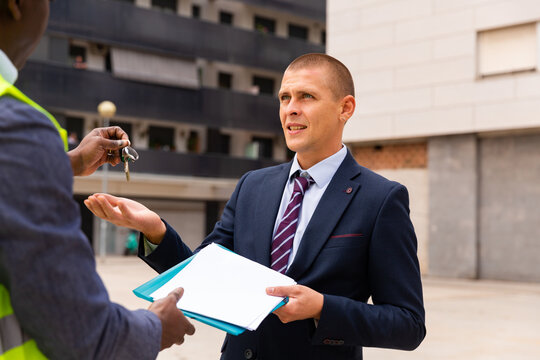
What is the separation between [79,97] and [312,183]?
92.5ft

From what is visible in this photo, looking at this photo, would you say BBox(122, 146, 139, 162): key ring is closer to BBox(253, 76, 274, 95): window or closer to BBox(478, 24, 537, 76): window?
BBox(478, 24, 537, 76): window

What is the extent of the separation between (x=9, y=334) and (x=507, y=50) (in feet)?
67.9

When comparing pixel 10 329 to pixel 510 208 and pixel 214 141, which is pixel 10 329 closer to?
pixel 510 208

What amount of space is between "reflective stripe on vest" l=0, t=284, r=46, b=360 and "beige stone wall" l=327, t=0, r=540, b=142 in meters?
19.9

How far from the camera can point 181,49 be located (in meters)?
32.4

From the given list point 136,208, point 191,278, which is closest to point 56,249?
point 191,278

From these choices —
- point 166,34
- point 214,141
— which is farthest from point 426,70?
point 214,141

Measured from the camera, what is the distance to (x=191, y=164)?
32312 millimetres

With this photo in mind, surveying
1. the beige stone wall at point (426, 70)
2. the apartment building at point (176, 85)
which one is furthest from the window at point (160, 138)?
the beige stone wall at point (426, 70)

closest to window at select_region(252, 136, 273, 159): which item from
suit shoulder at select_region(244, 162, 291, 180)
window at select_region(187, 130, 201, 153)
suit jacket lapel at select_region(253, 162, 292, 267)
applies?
window at select_region(187, 130, 201, 153)

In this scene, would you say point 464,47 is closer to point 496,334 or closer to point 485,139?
point 485,139

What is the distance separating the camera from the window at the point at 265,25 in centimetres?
3593

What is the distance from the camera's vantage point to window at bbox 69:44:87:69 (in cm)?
3048

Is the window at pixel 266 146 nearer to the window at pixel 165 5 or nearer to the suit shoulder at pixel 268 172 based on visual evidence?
the window at pixel 165 5
